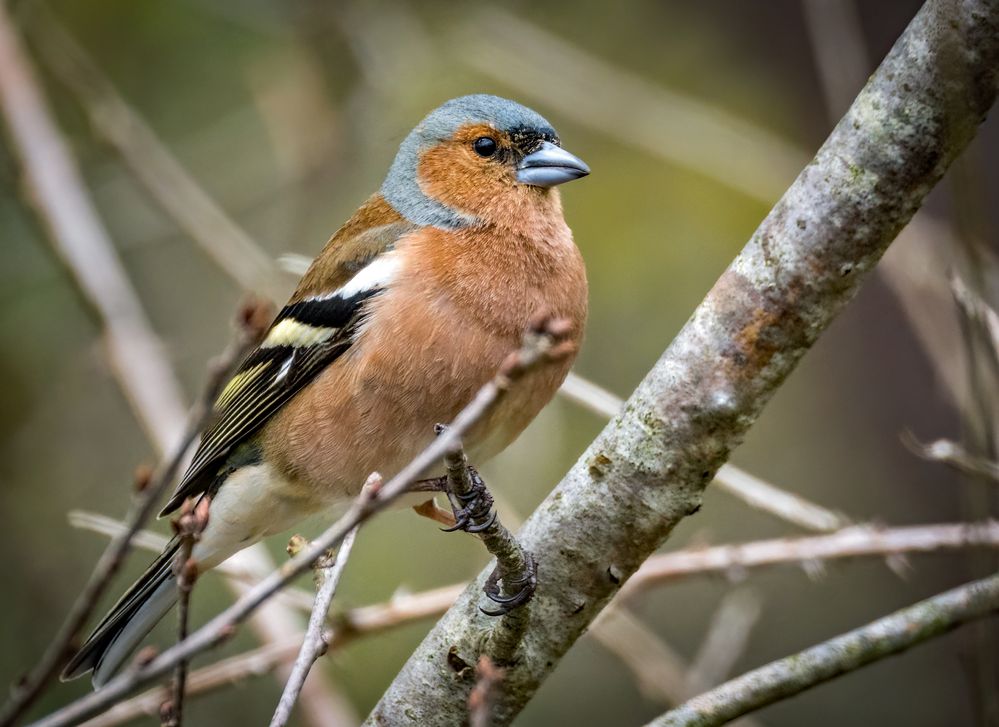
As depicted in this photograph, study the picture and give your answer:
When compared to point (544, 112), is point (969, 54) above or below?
above

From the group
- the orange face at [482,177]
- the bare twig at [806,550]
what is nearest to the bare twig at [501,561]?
the bare twig at [806,550]

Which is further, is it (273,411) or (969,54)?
(273,411)

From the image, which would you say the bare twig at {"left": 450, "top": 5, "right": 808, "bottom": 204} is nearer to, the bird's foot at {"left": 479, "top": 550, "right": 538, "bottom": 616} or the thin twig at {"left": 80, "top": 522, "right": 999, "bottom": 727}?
the thin twig at {"left": 80, "top": 522, "right": 999, "bottom": 727}

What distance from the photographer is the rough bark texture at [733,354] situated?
220cm

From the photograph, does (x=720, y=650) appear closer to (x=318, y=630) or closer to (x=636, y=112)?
(x=318, y=630)

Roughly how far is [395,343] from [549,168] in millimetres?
969

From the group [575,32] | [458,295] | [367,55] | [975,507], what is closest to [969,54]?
[975,507]

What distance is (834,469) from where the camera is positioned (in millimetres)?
6387

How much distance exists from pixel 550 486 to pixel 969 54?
359 cm

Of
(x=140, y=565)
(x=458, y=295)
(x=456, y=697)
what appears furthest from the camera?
(x=140, y=565)

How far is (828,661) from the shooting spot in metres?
2.61

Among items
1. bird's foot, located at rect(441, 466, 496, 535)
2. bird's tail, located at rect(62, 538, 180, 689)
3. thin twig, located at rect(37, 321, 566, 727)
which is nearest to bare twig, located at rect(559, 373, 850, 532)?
bird's foot, located at rect(441, 466, 496, 535)

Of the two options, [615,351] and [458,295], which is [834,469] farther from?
[458,295]

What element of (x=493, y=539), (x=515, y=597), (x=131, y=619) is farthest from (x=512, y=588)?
(x=131, y=619)
